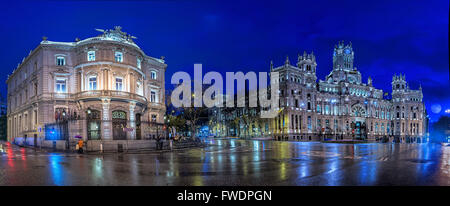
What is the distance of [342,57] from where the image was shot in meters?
107

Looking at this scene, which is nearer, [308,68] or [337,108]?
[308,68]

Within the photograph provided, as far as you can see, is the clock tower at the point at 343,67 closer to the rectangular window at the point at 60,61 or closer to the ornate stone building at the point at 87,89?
the ornate stone building at the point at 87,89

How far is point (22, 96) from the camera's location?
1809 inches

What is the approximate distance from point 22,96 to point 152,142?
32.4m

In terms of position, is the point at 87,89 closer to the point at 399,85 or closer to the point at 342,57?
the point at 342,57

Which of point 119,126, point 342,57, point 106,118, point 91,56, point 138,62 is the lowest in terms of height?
point 119,126
